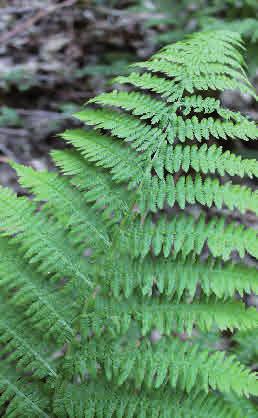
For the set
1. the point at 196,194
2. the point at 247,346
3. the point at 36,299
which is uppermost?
the point at 196,194

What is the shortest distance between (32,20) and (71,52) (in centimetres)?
61

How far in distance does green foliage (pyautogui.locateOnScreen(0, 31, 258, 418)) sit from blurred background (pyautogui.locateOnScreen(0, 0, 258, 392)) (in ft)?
6.12

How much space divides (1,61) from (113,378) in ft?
13.0

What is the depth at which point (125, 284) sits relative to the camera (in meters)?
1.42

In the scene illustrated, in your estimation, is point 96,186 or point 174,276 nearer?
point 174,276

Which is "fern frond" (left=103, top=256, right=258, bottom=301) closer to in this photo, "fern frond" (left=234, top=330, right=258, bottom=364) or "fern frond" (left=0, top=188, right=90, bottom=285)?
"fern frond" (left=0, top=188, right=90, bottom=285)

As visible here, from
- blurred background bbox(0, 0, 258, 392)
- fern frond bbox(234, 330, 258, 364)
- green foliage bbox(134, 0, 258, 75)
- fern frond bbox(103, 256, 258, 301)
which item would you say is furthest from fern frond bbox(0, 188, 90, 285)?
green foliage bbox(134, 0, 258, 75)

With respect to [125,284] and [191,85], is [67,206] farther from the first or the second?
[191,85]

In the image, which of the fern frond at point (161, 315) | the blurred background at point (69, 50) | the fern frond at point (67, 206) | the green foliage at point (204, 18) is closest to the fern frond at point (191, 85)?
the fern frond at point (67, 206)

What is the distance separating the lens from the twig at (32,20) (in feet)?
15.8

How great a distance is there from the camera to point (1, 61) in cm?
465

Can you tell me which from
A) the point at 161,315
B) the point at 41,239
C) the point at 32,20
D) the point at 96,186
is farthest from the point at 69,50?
the point at 161,315

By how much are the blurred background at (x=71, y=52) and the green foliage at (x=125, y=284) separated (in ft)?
6.12

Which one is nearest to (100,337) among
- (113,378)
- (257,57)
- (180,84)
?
(113,378)
